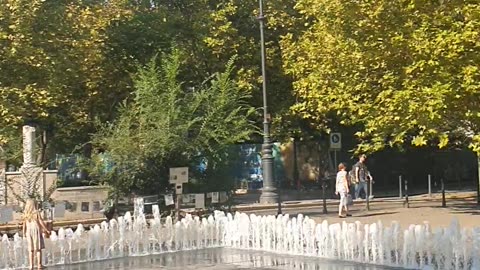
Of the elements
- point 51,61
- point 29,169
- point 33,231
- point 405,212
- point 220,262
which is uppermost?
point 51,61

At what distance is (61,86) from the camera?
2864 centimetres

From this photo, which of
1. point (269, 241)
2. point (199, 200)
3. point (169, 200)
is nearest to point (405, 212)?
point (199, 200)

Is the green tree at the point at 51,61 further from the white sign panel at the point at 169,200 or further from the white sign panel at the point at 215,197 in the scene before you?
the white sign panel at the point at 215,197

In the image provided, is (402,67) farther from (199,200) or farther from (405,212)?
(199,200)

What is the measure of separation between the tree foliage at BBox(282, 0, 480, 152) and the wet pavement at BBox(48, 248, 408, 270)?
6.02m

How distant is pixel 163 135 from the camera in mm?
19922

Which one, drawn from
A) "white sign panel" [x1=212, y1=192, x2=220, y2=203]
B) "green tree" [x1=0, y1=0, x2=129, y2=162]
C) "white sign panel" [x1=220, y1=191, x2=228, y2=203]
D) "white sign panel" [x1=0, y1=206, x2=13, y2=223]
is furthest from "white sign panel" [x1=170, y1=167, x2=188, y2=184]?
"green tree" [x1=0, y1=0, x2=129, y2=162]

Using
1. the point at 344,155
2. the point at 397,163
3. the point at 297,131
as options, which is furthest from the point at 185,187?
the point at 397,163

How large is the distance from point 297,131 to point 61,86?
13119 mm

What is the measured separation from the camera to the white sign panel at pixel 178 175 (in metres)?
19.4

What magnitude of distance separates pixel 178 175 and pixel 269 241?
155 inches

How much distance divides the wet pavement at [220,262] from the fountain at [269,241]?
38 cm

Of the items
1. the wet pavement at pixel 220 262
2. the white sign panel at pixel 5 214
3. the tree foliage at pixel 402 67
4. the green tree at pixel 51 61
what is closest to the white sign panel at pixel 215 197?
the wet pavement at pixel 220 262

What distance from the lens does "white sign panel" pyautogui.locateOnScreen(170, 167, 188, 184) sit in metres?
19.4
